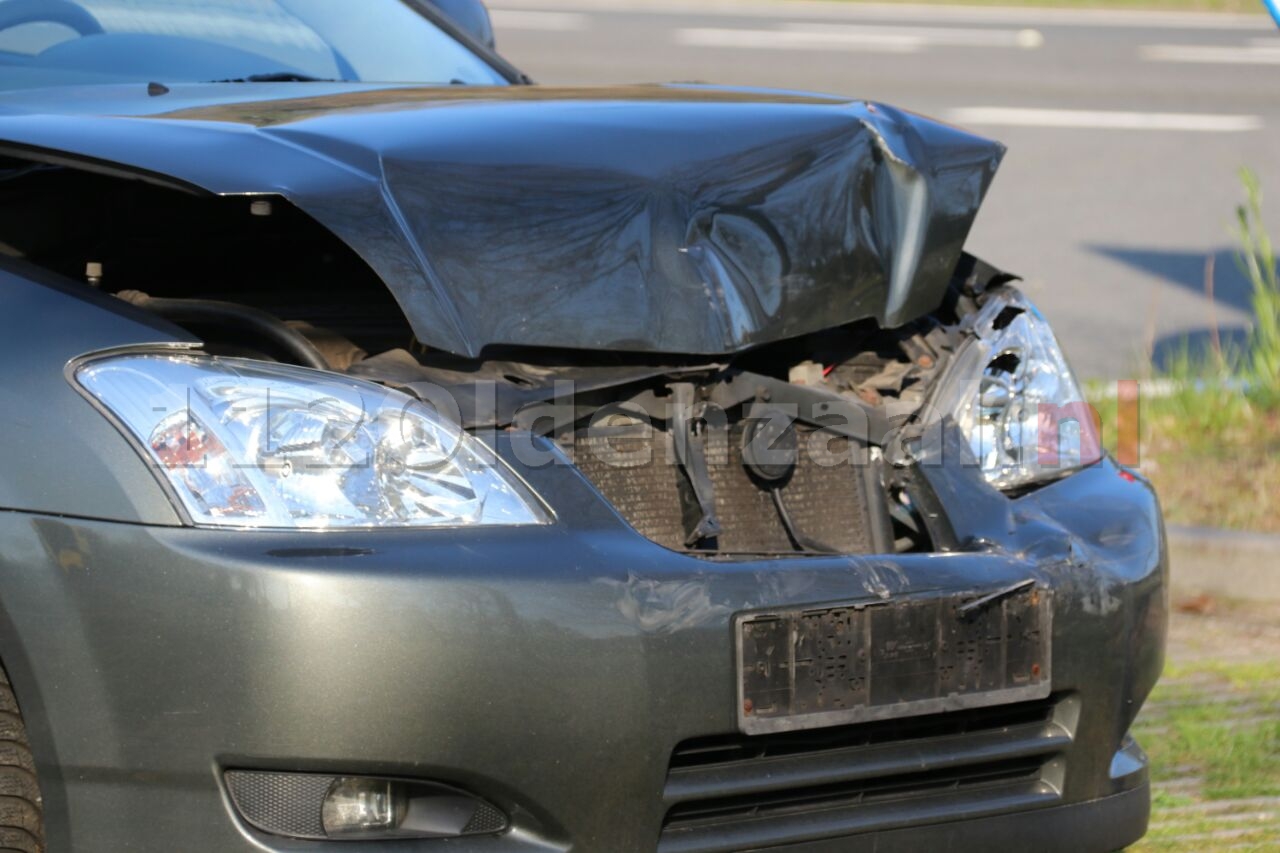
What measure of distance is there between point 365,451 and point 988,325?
1.20 meters

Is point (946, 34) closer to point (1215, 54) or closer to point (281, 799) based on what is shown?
point (1215, 54)

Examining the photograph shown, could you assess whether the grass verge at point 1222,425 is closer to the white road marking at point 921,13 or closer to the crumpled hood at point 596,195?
the crumpled hood at point 596,195

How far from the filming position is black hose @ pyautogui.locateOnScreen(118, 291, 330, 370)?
7.45ft

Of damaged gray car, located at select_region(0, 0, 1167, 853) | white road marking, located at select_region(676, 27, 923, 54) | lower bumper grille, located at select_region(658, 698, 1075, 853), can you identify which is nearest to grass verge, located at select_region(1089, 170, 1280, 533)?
damaged gray car, located at select_region(0, 0, 1167, 853)

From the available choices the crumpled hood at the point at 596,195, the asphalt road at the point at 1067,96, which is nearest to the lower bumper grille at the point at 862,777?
the crumpled hood at the point at 596,195

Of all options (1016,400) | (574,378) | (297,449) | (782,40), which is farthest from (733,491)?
(782,40)

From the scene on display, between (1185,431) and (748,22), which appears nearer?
(1185,431)

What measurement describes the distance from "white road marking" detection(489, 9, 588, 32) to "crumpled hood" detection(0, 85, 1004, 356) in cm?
1341

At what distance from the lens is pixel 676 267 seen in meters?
2.46

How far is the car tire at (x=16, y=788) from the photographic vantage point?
6.66 ft

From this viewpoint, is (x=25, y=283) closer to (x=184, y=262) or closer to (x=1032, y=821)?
(x=184, y=262)

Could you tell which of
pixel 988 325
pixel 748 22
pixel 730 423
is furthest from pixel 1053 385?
pixel 748 22

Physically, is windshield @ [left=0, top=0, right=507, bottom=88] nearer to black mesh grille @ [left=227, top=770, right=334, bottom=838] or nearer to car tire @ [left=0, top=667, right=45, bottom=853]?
car tire @ [left=0, top=667, right=45, bottom=853]

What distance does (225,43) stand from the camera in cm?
364
